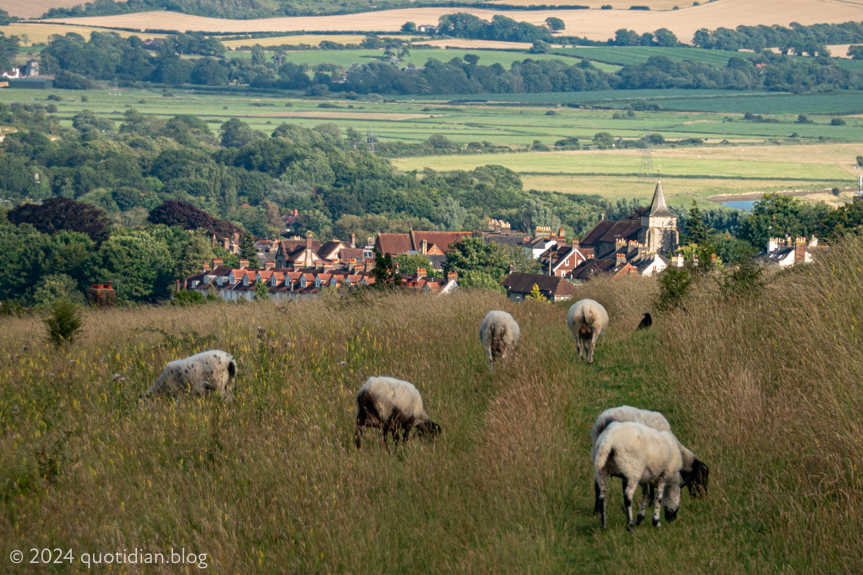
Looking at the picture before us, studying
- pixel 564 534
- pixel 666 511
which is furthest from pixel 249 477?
pixel 666 511

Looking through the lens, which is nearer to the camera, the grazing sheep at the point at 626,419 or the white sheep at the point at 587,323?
the grazing sheep at the point at 626,419

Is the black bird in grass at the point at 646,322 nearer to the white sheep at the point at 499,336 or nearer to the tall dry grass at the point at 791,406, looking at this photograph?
the tall dry grass at the point at 791,406

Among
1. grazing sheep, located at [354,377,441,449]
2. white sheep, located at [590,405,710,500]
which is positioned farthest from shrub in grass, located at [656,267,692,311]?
white sheep, located at [590,405,710,500]

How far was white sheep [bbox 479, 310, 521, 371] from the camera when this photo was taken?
14.6 meters

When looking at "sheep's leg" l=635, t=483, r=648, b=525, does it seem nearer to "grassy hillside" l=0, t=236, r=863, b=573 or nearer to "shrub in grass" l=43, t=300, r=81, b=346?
"grassy hillside" l=0, t=236, r=863, b=573

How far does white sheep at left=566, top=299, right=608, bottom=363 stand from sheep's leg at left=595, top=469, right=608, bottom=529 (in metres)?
6.45

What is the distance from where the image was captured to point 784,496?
8.83m

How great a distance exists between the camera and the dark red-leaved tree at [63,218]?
138 meters

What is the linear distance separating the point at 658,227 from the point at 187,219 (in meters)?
77.6

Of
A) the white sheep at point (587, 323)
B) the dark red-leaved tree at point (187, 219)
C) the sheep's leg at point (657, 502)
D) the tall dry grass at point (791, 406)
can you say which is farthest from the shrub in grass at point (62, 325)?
the dark red-leaved tree at point (187, 219)

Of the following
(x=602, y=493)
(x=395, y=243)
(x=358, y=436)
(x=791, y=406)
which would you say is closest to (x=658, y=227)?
(x=395, y=243)

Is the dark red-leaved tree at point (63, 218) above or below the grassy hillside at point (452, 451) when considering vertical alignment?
below

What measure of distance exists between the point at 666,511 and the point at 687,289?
34.2 ft

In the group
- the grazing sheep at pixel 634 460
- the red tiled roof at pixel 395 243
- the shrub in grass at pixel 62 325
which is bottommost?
the red tiled roof at pixel 395 243
